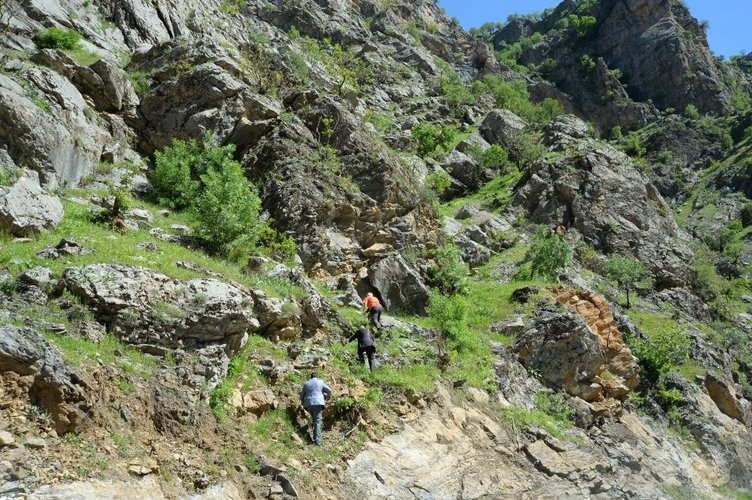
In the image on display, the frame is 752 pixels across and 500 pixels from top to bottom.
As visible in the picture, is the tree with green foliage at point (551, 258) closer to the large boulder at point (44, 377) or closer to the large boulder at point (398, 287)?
the large boulder at point (398, 287)

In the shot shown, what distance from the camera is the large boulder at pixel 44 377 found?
343 inches

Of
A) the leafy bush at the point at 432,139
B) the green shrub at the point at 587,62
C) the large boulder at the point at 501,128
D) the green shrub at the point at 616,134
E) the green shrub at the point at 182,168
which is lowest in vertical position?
the green shrub at the point at 182,168

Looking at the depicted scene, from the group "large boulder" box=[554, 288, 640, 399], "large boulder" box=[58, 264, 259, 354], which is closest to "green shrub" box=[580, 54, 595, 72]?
"large boulder" box=[554, 288, 640, 399]

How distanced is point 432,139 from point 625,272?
2053 cm

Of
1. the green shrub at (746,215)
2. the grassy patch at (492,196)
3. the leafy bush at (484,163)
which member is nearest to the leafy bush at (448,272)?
the grassy patch at (492,196)

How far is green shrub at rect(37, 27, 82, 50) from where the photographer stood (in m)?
25.7

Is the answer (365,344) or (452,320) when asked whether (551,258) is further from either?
(365,344)

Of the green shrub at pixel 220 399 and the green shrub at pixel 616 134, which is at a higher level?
the green shrub at pixel 616 134

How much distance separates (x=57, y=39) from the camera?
2594cm

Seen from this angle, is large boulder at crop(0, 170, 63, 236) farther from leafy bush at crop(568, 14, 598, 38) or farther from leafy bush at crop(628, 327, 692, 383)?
leafy bush at crop(568, 14, 598, 38)

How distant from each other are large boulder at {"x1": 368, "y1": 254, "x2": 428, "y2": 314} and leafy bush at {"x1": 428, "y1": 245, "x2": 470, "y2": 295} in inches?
96.2

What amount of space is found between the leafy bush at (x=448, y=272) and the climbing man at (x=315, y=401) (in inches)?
559

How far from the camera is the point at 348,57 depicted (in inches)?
2500

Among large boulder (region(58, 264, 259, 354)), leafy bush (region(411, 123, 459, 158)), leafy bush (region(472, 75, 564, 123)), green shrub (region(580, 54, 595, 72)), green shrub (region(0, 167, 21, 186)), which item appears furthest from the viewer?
green shrub (region(580, 54, 595, 72))
